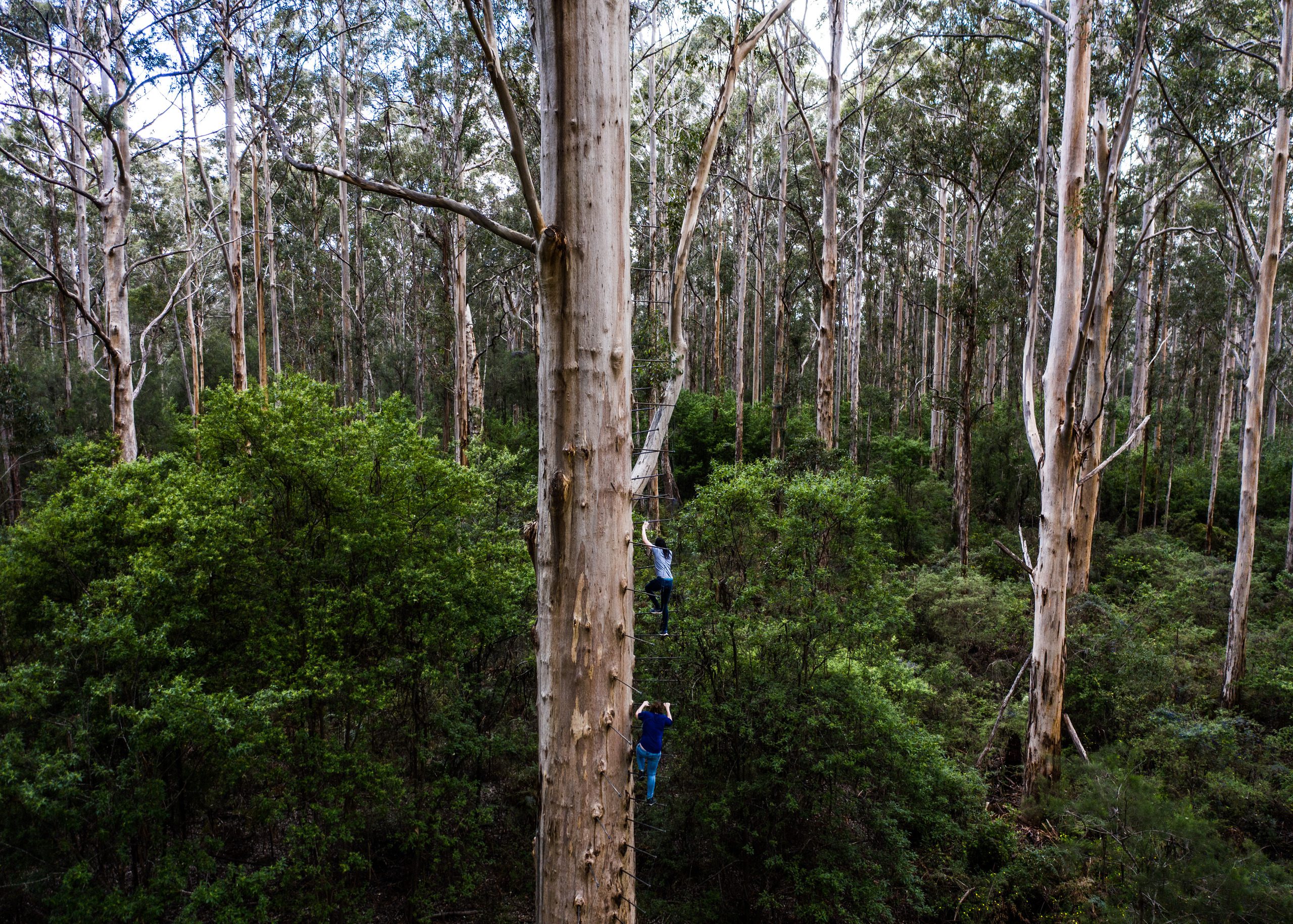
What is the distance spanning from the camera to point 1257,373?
8.90 meters

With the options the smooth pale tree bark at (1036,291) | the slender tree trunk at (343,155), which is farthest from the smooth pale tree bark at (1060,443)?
the slender tree trunk at (343,155)

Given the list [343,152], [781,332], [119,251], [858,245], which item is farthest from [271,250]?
[858,245]

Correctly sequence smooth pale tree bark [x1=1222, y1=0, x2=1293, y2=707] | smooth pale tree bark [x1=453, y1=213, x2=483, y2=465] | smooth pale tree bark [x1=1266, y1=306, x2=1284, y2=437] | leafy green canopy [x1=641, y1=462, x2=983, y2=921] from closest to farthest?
1. leafy green canopy [x1=641, y1=462, x2=983, y2=921]
2. smooth pale tree bark [x1=1222, y1=0, x2=1293, y2=707]
3. smooth pale tree bark [x1=453, y1=213, x2=483, y2=465]
4. smooth pale tree bark [x1=1266, y1=306, x2=1284, y2=437]

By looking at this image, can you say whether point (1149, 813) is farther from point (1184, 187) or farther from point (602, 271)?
point (1184, 187)

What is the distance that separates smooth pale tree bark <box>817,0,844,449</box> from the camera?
10.5 meters

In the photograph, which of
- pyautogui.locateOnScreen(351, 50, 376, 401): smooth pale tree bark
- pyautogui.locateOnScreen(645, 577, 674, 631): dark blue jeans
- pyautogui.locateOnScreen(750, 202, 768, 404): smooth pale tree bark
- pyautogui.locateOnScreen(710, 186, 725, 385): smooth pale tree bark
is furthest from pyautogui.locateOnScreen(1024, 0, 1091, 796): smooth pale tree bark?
pyautogui.locateOnScreen(710, 186, 725, 385): smooth pale tree bark

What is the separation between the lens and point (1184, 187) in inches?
963

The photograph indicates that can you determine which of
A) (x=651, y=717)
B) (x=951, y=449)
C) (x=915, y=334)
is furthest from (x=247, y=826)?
(x=915, y=334)

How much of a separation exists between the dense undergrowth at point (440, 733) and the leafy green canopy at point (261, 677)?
1.1 inches

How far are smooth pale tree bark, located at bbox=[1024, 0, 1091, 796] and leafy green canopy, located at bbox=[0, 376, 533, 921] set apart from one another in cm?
520

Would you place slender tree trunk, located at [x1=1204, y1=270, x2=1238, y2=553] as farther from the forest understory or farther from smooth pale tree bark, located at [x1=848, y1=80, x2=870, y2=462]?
smooth pale tree bark, located at [x1=848, y1=80, x2=870, y2=462]

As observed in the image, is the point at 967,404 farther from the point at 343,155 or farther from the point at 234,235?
the point at 343,155

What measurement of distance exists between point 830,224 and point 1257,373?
5862mm

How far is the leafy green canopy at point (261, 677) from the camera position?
5117 mm
